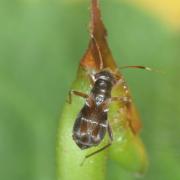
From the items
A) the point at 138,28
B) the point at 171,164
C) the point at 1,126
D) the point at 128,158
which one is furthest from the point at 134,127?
the point at 138,28

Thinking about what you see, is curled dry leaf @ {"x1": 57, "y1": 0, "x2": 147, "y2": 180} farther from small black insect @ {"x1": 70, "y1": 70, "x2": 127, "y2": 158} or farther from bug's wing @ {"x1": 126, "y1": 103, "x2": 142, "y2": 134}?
small black insect @ {"x1": 70, "y1": 70, "x2": 127, "y2": 158}

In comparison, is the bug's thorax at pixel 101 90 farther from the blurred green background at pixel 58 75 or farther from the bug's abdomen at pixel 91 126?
the blurred green background at pixel 58 75

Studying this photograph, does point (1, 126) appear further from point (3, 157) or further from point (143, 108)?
point (143, 108)

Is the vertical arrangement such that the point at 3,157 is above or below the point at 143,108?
below

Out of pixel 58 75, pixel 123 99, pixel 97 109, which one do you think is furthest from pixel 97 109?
pixel 123 99

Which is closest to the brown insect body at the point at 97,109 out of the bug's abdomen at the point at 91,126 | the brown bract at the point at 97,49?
the bug's abdomen at the point at 91,126

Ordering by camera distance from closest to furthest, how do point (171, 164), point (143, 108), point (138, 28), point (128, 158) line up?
point (128, 158) → point (171, 164) → point (143, 108) → point (138, 28)
